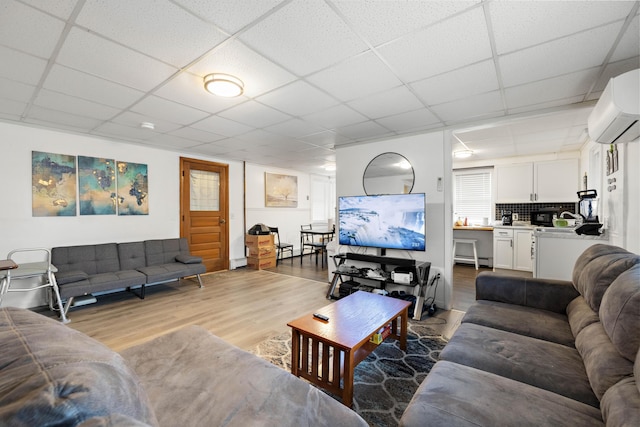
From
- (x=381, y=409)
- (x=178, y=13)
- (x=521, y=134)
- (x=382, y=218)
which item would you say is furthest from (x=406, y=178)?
(x=178, y=13)

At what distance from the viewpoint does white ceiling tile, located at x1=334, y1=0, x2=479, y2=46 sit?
1.49 m

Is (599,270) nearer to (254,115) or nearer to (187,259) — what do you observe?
(254,115)

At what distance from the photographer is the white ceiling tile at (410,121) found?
3.15 metres

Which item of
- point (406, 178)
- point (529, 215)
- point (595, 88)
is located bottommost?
point (529, 215)

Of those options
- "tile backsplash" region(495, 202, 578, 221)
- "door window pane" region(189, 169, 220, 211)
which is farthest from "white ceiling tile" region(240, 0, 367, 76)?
"tile backsplash" region(495, 202, 578, 221)

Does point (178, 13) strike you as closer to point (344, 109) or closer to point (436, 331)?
point (344, 109)

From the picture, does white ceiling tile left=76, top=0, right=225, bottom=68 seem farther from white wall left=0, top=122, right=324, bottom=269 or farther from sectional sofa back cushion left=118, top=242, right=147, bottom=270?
→ sectional sofa back cushion left=118, top=242, right=147, bottom=270

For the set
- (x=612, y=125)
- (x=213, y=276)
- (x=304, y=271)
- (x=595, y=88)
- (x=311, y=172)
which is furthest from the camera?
(x=311, y=172)

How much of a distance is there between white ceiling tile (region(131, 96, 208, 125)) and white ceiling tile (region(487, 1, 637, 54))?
2.87 m

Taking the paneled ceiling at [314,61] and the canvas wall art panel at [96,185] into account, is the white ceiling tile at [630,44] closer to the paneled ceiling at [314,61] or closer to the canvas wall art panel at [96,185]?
the paneled ceiling at [314,61]

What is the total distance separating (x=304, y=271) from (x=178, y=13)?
4.75 metres

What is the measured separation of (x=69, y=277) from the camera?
3.25m

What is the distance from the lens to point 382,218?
150 inches

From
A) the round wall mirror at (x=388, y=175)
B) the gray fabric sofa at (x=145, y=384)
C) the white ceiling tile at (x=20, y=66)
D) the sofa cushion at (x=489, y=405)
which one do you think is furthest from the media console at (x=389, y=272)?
the white ceiling tile at (x=20, y=66)
